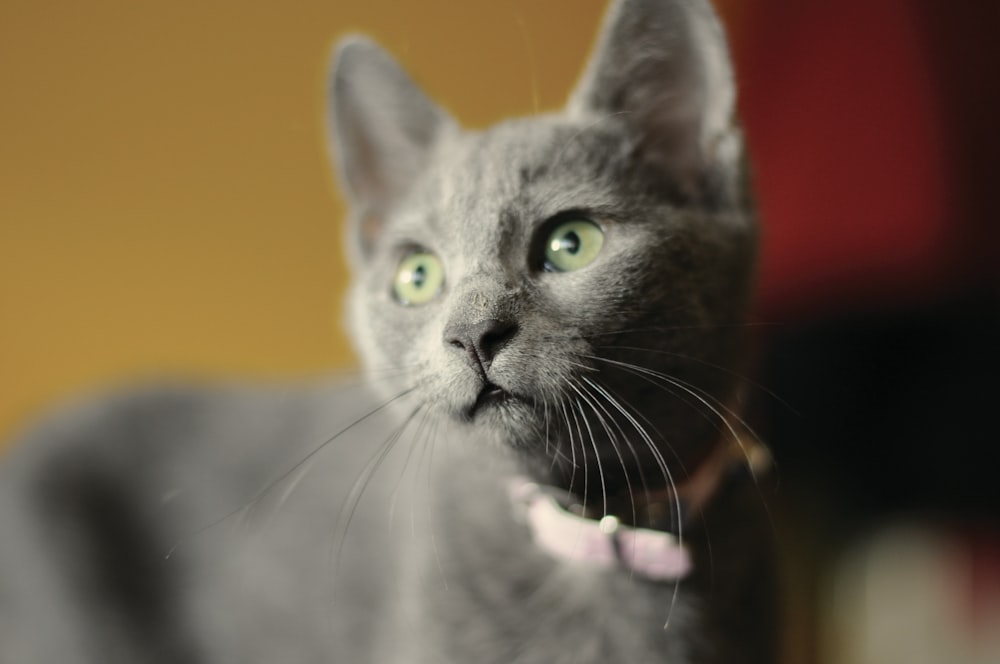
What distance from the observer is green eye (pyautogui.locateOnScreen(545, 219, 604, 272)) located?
23.6 inches

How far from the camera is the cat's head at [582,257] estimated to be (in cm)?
56

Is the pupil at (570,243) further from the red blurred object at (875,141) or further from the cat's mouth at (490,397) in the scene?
the red blurred object at (875,141)

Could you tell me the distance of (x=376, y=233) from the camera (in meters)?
0.78

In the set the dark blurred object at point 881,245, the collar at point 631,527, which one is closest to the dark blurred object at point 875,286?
the dark blurred object at point 881,245

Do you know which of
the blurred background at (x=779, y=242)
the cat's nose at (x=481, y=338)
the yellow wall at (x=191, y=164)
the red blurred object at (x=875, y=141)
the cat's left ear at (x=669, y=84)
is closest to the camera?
the cat's nose at (x=481, y=338)

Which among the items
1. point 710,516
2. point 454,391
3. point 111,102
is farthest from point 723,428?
point 111,102

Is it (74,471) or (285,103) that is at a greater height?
(285,103)

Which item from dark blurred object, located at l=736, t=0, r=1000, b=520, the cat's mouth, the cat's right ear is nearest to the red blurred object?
dark blurred object, located at l=736, t=0, r=1000, b=520

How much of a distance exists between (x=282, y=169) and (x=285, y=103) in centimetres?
10

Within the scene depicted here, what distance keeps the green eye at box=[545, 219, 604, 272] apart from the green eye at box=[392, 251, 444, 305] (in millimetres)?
103

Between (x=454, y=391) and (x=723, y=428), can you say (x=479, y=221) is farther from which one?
(x=723, y=428)

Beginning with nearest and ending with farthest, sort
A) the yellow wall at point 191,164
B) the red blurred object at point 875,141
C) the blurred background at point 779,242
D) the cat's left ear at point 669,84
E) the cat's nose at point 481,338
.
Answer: the cat's nose at point 481,338 → the cat's left ear at point 669,84 → the yellow wall at point 191,164 → the blurred background at point 779,242 → the red blurred object at point 875,141

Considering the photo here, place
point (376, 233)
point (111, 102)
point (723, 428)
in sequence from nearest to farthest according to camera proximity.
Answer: point (723, 428) < point (376, 233) < point (111, 102)

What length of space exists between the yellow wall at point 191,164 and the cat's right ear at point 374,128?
66mm
